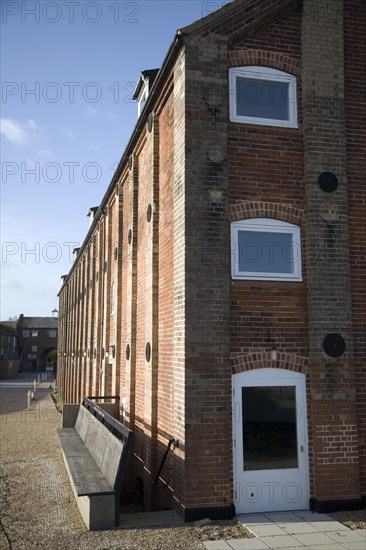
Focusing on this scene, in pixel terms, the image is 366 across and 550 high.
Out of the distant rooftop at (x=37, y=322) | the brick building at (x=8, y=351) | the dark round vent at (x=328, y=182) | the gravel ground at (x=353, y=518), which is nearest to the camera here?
the gravel ground at (x=353, y=518)

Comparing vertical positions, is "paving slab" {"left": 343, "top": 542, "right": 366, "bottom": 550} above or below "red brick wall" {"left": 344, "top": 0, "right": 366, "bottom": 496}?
below

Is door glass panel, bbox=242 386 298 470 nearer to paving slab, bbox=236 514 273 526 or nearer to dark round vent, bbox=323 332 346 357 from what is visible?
paving slab, bbox=236 514 273 526

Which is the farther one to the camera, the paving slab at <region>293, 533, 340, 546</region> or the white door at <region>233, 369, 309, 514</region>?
the white door at <region>233, 369, 309, 514</region>

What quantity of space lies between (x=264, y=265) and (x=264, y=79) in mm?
3173

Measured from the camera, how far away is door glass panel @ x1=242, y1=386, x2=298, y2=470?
818 centimetres

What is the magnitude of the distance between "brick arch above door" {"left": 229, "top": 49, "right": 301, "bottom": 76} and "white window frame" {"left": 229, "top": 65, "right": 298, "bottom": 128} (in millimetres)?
66

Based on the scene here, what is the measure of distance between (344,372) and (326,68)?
5.12 metres

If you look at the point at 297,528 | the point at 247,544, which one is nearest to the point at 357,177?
the point at 297,528

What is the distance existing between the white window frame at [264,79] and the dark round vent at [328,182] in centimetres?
100

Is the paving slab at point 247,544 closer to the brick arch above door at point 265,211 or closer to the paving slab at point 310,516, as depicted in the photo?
the paving slab at point 310,516

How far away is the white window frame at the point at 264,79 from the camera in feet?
29.1

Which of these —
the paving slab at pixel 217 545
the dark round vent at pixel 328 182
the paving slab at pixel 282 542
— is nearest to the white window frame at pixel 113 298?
the dark round vent at pixel 328 182

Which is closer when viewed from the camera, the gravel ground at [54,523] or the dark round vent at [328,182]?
the gravel ground at [54,523]

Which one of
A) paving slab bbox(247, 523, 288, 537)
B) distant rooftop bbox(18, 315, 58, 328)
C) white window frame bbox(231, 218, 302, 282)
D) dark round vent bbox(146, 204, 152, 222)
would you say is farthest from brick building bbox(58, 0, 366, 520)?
distant rooftop bbox(18, 315, 58, 328)
